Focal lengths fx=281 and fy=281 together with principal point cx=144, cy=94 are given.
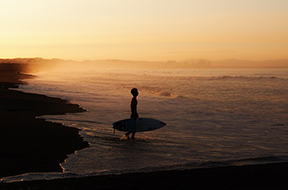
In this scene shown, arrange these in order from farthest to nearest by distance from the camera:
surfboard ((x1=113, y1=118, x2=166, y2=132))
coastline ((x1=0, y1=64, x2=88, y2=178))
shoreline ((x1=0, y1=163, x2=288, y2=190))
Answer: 1. surfboard ((x1=113, y1=118, x2=166, y2=132))
2. coastline ((x1=0, y1=64, x2=88, y2=178))
3. shoreline ((x1=0, y1=163, x2=288, y2=190))

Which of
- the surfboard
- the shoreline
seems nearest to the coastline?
the shoreline

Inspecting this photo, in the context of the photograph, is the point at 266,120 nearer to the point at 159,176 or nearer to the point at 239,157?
the point at 239,157

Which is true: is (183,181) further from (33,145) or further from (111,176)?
(33,145)

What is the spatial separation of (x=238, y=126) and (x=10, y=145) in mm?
10378

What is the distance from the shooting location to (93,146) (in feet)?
31.1

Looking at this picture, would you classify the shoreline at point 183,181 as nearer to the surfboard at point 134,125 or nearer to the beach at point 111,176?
the beach at point 111,176

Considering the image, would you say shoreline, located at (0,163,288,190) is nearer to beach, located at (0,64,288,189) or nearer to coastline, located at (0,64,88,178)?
beach, located at (0,64,288,189)

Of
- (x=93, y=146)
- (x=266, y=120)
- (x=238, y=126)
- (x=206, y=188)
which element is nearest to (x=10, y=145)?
(x=93, y=146)

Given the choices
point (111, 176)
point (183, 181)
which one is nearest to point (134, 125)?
point (111, 176)

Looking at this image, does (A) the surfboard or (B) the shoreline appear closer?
(B) the shoreline

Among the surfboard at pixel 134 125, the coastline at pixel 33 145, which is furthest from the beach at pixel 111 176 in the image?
the surfboard at pixel 134 125

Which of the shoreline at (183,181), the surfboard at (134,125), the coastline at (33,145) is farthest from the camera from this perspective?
the surfboard at (134,125)

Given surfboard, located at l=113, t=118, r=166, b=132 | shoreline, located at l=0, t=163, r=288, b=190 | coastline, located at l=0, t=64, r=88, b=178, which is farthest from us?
surfboard, located at l=113, t=118, r=166, b=132

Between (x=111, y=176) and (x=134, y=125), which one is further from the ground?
(x=134, y=125)
